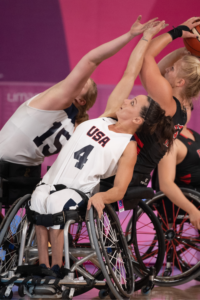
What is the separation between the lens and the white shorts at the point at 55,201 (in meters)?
1.87

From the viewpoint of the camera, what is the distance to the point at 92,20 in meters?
4.06

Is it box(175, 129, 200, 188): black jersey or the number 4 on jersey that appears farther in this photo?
box(175, 129, 200, 188): black jersey

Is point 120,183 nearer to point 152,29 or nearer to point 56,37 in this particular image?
point 152,29

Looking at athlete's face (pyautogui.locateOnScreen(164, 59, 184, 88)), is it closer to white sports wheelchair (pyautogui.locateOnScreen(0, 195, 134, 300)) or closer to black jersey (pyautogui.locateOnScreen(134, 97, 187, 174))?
black jersey (pyautogui.locateOnScreen(134, 97, 187, 174))

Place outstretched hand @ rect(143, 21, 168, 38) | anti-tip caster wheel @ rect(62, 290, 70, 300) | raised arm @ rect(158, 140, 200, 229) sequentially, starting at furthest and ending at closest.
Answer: raised arm @ rect(158, 140, 200, 229) < outstretched hand @ rect(143, 21, 168, 38) < anti-tip caster wheel @ rect(62, 290, 70, 300)

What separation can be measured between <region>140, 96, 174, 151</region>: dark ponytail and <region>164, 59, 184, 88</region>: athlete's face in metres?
0.40

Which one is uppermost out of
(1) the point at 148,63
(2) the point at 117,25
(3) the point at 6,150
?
(2) the point at 117,25

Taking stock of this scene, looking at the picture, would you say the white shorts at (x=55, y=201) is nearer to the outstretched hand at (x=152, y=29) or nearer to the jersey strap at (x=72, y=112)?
the jersey strap at (x=72, y=112)

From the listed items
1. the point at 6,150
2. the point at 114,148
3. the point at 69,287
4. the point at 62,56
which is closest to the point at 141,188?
the point at 114,148

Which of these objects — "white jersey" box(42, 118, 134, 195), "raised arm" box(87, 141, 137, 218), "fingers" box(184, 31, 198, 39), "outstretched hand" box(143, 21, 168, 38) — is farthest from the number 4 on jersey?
"fingers" box(184, 31, 198, 39)

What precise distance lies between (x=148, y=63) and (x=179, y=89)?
1.08 feet

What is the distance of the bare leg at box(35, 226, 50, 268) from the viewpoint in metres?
1.90

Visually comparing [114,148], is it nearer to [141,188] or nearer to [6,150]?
[141,188]

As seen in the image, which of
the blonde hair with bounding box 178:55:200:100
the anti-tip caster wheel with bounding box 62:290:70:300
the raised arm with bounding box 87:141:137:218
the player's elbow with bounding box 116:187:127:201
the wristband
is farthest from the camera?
the blonde hair with bounding box 178:55:200:100
